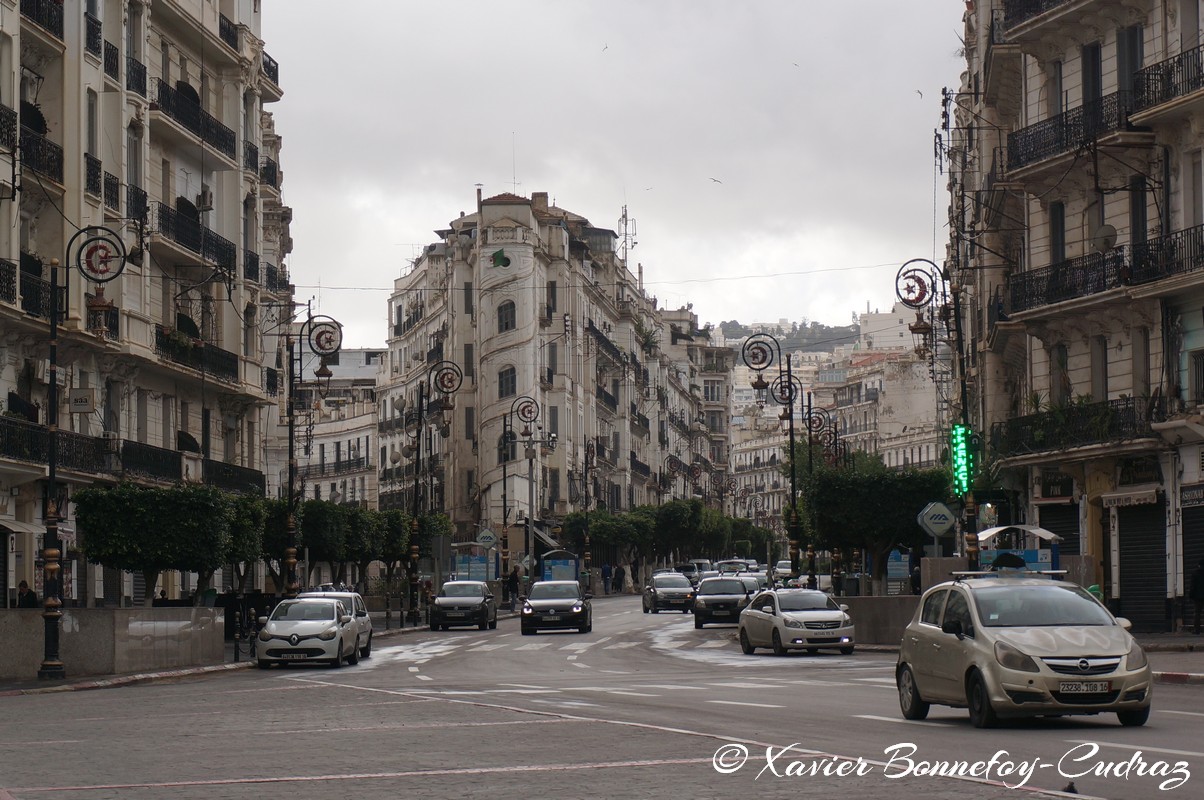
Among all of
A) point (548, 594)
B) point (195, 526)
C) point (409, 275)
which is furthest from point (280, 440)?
point (195, 526)

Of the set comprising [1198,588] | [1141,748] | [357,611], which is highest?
[1198,588]

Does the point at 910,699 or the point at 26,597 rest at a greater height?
the point at 26,597

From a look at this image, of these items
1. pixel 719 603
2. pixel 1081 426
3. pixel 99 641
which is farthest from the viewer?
pixel 719 603

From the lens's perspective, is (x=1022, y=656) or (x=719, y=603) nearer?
(x=1022, y=656)

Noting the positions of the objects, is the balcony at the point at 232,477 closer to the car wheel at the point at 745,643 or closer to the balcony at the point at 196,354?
the balcony at the point at 196,354

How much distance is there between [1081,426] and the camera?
43719 mm

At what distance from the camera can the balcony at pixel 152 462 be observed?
4697cm

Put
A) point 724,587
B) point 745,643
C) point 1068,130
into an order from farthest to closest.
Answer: point 724,587 → point 1068,130 → point 745,643

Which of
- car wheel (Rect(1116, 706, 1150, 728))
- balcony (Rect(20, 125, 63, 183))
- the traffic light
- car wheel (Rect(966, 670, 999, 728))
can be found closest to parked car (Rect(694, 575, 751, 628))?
the traffic light

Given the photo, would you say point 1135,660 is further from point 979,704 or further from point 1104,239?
point 1104,239

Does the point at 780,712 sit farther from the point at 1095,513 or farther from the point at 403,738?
the point at 1095,513

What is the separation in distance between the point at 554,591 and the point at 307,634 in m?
18.0

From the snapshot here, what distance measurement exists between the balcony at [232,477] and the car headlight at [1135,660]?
37.6 metres

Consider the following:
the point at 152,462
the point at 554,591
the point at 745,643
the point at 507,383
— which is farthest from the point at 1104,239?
the point at 507,383
